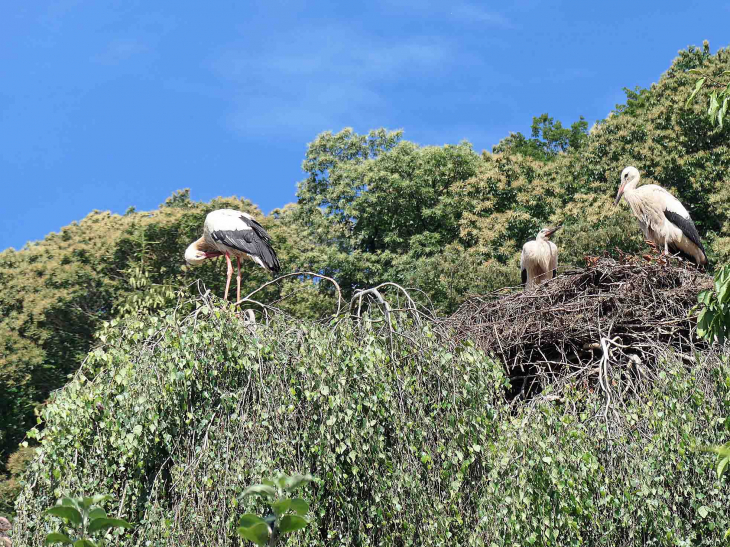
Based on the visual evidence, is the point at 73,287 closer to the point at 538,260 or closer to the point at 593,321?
the point at 538,260

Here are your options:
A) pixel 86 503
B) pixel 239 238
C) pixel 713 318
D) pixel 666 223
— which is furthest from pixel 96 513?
pixel 666 223

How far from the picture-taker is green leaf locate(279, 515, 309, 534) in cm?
229

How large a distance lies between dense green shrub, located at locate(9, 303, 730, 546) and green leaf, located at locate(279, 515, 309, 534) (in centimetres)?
288

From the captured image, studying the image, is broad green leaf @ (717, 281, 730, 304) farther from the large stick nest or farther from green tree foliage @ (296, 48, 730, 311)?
green tree foliage @ (296, 48, 730, 311)

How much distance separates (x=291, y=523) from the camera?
90.9 inches

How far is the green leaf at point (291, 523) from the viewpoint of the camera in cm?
229

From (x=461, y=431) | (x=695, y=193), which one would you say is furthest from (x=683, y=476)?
(x=695, y=193)

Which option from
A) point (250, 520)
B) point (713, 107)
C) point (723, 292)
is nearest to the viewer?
point (250, 520)

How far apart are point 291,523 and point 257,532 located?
0.32 feet

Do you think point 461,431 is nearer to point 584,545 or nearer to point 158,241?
point 584,545

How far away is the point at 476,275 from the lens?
18953 mm

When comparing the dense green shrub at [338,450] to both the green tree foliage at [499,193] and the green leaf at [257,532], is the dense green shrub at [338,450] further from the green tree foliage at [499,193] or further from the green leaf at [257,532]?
the green tree foliage at [499,193]

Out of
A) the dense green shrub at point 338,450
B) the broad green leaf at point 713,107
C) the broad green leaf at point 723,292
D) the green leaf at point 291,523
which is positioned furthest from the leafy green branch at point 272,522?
the broad green leaf at point 713,107

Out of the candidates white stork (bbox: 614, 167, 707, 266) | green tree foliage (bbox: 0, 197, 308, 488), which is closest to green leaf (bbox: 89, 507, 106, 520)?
white stork (bbox: 614, 167, 707, 266)
